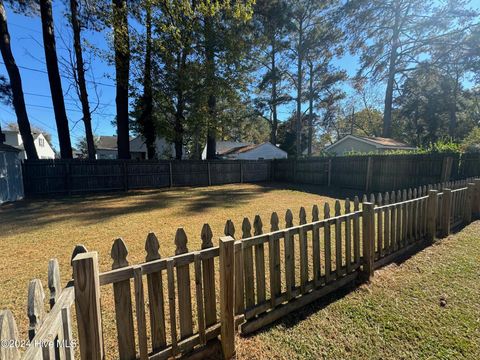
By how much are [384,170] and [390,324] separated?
10.4 metres

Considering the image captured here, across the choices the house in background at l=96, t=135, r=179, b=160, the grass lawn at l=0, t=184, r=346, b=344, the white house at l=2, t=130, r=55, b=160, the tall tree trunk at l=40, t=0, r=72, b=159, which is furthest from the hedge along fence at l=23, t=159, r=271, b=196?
the white house at l=2, t=130, r=55, b=160

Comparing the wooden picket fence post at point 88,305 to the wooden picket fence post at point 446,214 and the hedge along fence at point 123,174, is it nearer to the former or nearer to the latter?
the wooden picket fence post at point 446,214

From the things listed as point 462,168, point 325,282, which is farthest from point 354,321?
point 462,168

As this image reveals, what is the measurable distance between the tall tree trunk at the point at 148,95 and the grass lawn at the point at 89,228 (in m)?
7.07

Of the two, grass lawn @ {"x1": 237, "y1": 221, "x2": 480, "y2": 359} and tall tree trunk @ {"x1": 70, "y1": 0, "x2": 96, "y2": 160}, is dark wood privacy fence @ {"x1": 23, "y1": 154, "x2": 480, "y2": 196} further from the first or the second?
grass lawn @ {"x1": 237, "y1": 221, "x2": 480, "y2": 359}

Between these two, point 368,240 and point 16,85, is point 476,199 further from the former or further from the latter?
point 16,85

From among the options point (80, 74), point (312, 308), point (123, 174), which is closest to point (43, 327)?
point (312, 308)

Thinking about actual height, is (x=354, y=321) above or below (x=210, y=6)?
below

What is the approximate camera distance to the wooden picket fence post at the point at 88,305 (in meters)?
1.40

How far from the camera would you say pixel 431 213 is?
415 cm

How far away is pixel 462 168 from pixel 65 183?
1686 centimetres

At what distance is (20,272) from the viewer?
3.54m

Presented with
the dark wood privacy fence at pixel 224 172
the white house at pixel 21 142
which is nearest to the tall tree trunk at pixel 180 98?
the dark wood privacy fence at pixel 224 172

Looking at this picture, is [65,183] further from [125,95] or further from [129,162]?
[125,95]
